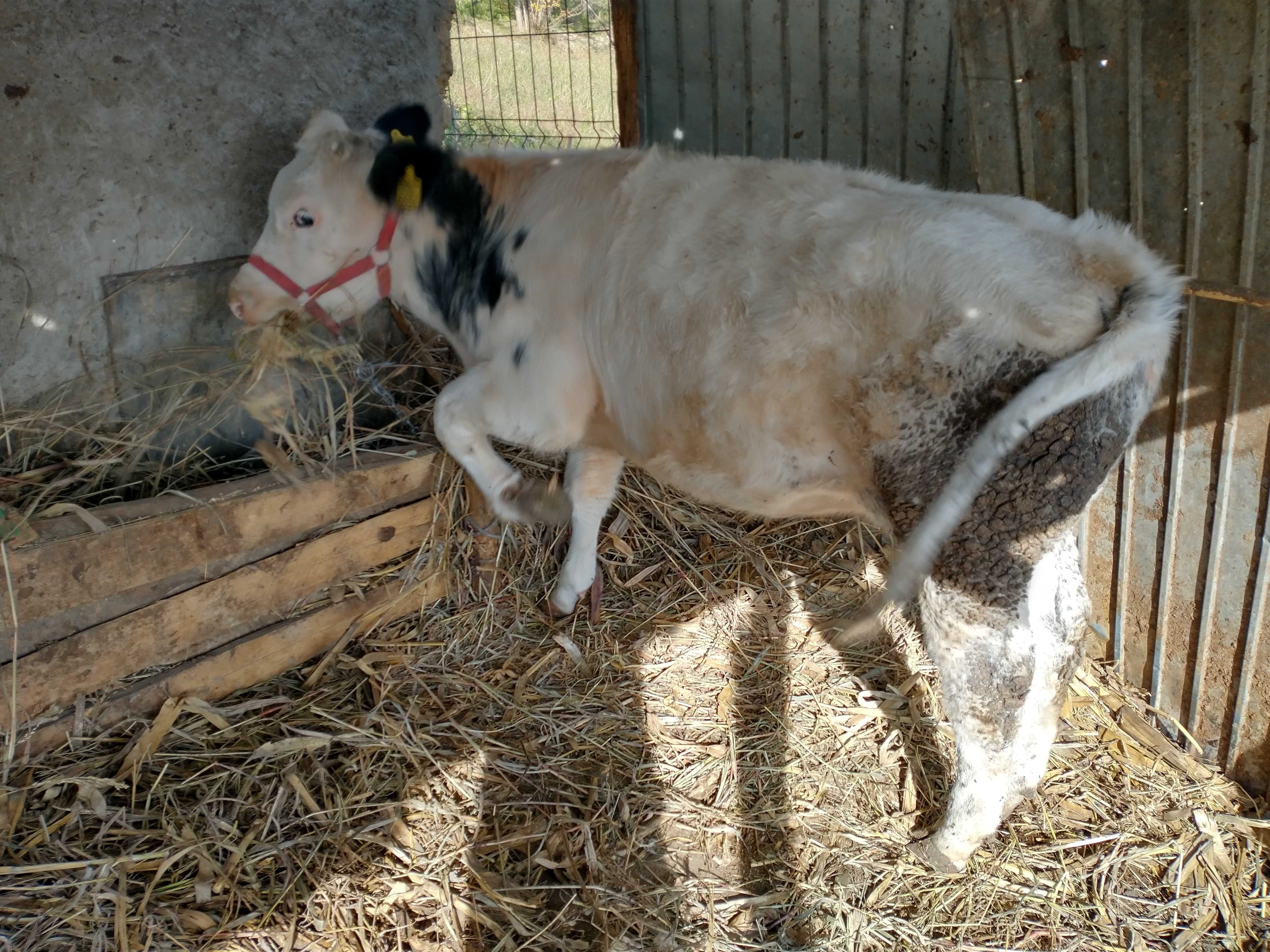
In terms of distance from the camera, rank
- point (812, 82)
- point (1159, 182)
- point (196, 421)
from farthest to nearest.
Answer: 1. point (812, 82)
2. point (196, 421)
3. point (1159, 182)

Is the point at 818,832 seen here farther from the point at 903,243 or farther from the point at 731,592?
the point at 903,243

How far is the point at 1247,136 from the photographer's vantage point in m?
2.79

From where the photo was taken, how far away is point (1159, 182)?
3055 millimetres

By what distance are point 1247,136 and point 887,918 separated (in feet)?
9.02

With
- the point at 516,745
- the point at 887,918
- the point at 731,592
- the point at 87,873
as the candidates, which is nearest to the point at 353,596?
the point at 516,745

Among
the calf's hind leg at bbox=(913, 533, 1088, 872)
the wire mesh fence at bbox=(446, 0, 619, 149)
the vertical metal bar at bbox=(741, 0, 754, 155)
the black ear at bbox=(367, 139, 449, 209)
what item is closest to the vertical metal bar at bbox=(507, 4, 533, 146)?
the wire mesh fence at bbox=(446, 0, 619, 149)

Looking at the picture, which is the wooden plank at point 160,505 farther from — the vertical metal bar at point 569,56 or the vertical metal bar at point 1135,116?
the vertical metal bar at point 569,56

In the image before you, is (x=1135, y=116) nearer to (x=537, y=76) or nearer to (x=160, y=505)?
(x=160, y=505)

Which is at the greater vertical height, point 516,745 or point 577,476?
point 577,476

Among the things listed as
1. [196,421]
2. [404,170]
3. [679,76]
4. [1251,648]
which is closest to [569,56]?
[679,76]

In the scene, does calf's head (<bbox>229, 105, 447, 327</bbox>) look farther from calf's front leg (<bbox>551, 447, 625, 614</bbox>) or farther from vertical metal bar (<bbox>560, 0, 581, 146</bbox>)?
vertical metal bar (<bbox>560, 0, 581, 146</bbox>)

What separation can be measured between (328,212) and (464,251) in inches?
21.5

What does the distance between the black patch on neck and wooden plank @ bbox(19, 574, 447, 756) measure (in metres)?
1.10

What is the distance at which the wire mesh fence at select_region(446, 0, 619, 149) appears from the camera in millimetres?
6172
